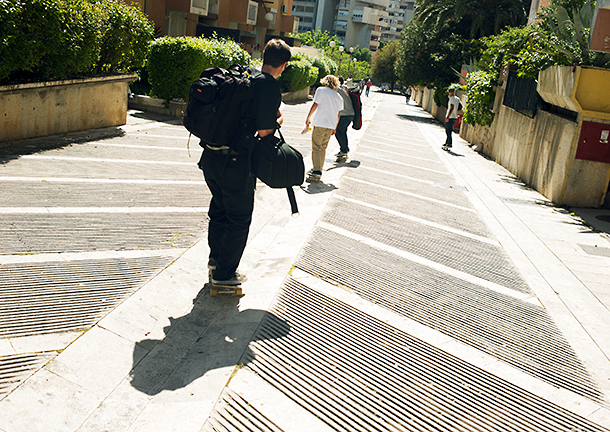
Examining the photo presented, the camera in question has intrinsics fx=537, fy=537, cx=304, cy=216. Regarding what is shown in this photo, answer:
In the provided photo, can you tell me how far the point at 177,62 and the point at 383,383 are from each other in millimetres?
13496

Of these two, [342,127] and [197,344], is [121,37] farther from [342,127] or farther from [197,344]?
[197,344]

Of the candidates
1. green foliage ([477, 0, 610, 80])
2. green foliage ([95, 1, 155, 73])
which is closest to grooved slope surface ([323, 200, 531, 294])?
green foliage ([477, 0, 610, 80])

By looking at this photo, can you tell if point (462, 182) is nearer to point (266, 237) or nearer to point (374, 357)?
point (266, 237)

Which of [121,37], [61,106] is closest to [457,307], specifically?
[61,106]

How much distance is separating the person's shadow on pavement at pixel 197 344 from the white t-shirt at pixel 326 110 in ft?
17.5

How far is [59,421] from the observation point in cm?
258

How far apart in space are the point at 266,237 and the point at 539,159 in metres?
7.89

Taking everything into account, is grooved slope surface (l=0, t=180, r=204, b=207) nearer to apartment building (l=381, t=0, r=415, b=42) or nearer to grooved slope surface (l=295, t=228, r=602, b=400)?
grooved slope surface (l=295, t=228, r=602, b=400)

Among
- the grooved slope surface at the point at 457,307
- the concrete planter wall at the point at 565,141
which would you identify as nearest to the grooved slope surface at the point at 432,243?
the grooved slope surface at the point at 457,307

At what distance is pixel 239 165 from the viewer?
12.2ft

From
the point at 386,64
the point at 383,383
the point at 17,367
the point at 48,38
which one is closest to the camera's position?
the point at 17,367

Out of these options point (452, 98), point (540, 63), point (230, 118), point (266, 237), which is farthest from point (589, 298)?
point (452, 98)

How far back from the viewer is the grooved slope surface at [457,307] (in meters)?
3.93

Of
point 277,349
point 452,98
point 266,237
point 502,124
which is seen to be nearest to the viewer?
point 277,349
